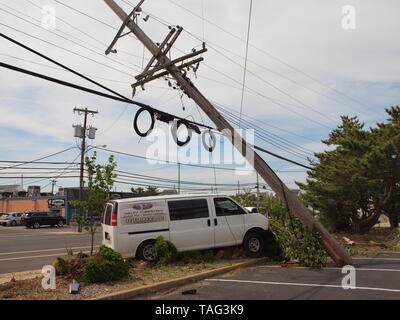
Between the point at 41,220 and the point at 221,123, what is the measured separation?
Result: 1340 inches

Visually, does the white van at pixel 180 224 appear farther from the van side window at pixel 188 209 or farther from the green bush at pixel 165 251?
the green bush at pixel 165 251

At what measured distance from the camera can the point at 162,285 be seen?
7.54 m

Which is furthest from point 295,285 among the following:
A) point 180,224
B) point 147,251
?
point 147,251

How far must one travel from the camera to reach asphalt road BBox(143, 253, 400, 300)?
6.85 meters

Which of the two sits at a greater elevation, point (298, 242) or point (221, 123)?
point (221, 123)

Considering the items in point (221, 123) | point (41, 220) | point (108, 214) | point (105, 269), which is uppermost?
point (221, 123)

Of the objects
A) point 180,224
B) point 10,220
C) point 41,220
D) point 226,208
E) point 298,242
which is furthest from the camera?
point 10,220

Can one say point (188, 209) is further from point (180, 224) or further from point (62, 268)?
point (62, 268)

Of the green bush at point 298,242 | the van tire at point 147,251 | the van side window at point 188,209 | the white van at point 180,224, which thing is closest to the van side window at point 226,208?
the white van at point 180,224

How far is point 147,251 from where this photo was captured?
33.2ft

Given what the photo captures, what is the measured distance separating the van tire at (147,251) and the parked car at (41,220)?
3291 centimetres

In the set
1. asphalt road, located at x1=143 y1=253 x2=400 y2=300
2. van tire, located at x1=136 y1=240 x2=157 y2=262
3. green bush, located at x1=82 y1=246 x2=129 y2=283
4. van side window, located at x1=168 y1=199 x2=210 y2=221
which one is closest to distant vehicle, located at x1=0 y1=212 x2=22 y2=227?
van tire, located at x1=136 y1=240 x2=157 y2=262

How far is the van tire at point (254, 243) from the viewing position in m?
10.9
